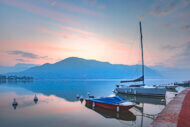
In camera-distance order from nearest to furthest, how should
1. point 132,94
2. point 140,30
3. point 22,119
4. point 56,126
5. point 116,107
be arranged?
point 56,126
point 22,119
point 116,107
point 132,94
point 140,30

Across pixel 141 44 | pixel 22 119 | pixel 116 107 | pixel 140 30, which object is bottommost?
pixel 22 119

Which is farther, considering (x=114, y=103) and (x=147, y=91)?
(x=147, y=91)

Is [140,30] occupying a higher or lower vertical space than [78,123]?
higher

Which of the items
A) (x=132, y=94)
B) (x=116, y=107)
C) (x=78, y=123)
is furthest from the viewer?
(x=132, y=94)

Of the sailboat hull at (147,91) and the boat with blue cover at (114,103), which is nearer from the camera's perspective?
the boat with blue cover at (114,103)

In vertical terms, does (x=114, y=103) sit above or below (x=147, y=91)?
below

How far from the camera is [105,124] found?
14219 mm

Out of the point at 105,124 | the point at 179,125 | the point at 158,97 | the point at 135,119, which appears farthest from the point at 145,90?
the point at 179,125

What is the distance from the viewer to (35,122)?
1520cm

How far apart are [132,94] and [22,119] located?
26.2 m

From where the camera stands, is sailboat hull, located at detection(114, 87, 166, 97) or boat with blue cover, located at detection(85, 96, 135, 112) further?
sailboat hull, located at detection(114, 87, 166, 97)

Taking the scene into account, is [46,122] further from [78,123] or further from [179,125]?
[179,125]

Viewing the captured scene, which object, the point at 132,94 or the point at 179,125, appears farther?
the point at 132,94

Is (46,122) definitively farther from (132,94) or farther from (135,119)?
(132,94)
